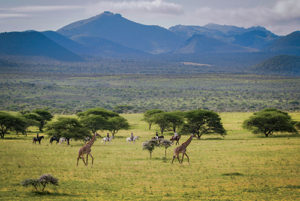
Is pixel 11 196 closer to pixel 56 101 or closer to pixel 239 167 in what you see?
pixel 239 167

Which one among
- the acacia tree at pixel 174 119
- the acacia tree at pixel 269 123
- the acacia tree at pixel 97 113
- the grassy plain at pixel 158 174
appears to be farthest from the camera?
the acacia tree at pixel 97 113

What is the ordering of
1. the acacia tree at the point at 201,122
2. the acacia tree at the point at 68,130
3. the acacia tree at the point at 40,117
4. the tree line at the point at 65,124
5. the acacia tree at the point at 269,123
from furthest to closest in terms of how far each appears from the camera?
the acacia tree at the point at 40,117, the acacia tree at the point at 201,122, the acacia tree at the point at 269,123, the tree line at the point at 65,124, the acacia tree at the point at 68,130

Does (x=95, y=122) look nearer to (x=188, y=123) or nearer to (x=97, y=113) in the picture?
(x=97, y=113)

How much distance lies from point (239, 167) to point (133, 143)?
1978 centimetres

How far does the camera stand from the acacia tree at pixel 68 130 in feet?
144

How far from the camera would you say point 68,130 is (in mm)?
44875

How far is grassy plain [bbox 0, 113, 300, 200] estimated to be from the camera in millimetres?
20062

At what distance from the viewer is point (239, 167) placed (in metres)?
28.3

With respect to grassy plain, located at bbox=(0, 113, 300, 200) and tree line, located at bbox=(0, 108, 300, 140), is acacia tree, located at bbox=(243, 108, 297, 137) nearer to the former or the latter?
tree line, located at bbox=(0, 108, 300, 140)

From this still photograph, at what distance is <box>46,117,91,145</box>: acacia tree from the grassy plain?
5647mm

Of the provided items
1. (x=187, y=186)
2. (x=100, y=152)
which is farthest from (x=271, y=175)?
(x=100, y=152)

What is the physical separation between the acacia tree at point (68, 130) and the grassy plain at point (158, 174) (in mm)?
5647

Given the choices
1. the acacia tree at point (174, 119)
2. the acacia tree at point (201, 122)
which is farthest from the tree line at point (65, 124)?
the acacia tree at point (201, 122)

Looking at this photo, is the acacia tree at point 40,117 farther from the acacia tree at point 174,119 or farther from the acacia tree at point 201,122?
the acacia tree at point 201,122
